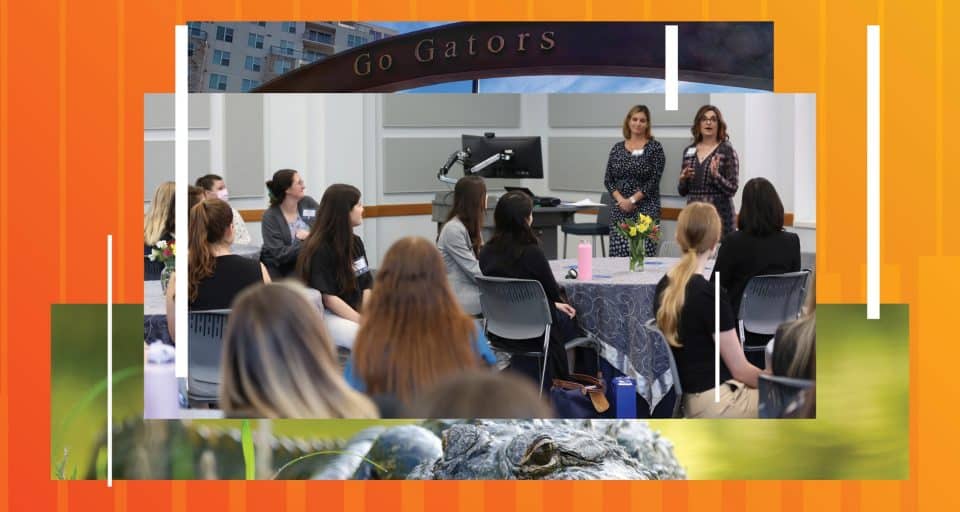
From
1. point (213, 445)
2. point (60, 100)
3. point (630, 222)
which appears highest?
point (60, 100)

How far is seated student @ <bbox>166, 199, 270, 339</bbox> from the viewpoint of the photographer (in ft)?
25.2

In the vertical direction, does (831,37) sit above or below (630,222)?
above

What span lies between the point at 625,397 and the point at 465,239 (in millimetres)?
1002

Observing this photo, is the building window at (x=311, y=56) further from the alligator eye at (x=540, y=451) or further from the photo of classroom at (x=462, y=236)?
the alligator eye at (x=540, y=451)

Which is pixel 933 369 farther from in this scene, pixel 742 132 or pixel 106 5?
pixel 106 5

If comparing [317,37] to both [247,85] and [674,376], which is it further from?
[674,376]

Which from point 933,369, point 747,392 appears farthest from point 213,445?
point 933,369

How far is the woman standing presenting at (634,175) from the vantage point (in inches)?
302

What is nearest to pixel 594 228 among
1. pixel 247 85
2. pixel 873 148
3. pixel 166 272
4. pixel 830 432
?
pixel 873 148

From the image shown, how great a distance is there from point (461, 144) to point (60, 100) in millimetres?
1765

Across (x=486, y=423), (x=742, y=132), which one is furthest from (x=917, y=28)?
(x=486, y=423)

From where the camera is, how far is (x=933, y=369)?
25.4 ft

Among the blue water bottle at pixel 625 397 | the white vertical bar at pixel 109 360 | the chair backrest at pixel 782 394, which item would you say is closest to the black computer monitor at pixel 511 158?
the blue water bottle at pixel 625 397

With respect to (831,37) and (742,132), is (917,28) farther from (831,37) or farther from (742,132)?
(742,132)
